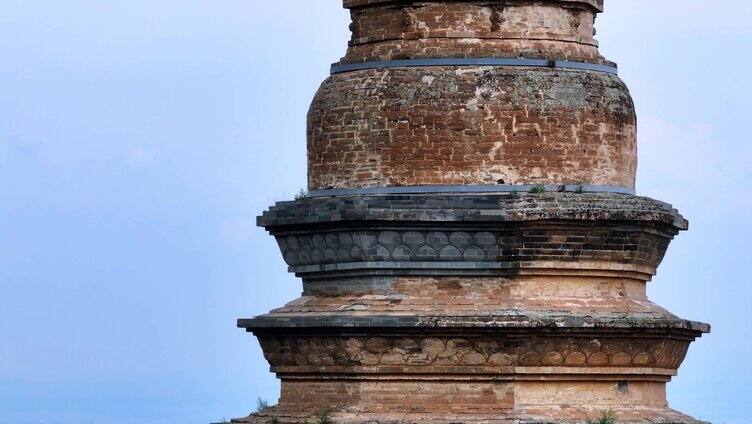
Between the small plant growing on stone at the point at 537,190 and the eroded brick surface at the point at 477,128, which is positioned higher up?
the eroded brick surface at the point at 477,128

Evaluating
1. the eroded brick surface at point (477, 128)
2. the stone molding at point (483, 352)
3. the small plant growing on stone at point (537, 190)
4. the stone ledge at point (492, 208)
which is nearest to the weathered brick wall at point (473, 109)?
the eroded brick surface at point (477, 128)

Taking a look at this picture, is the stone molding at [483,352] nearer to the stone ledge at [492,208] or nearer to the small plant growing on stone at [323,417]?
the small plant growing on stone at [323,417]

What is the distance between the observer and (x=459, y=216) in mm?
29219

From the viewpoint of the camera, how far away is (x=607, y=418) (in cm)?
2941

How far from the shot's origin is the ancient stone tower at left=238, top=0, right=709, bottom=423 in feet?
96.2

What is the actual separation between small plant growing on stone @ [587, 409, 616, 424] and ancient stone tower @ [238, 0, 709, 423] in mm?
131

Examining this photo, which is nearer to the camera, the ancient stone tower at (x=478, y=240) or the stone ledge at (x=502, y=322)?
the stone ledge at (x=502, y=322)

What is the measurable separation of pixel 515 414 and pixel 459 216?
2.43 m

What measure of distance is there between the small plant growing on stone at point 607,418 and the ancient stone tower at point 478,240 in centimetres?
13

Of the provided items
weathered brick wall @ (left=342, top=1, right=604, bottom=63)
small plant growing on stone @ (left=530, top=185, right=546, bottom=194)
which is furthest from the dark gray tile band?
weathered brick wall @ (left=342, top=1, right=604, bottom=63)

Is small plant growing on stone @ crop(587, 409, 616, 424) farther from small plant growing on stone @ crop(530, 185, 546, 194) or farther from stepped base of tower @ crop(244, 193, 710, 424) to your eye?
small plant growing on stone @ crop(530, 185, 546, 194)

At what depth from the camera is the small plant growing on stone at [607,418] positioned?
29.3 meters

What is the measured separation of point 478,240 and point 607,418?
2.61m

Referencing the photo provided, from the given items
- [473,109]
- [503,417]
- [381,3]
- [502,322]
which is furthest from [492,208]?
[381,3]
